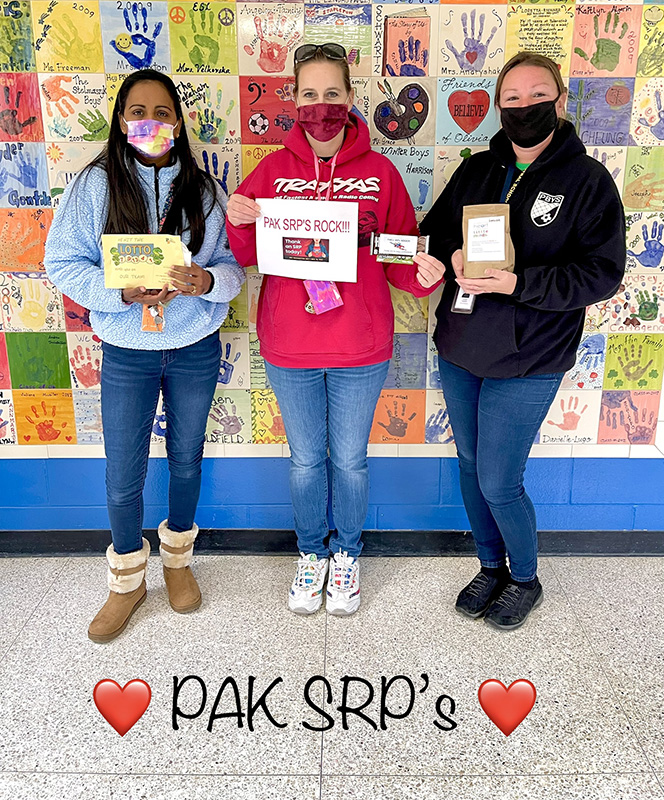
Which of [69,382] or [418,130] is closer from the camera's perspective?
[418,130]

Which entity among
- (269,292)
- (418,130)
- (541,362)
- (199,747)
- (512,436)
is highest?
(418,130)

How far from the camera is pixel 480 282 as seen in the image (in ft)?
6.65

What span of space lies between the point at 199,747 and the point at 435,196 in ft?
6.33

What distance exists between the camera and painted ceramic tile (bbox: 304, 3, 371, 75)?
2369 millimetres

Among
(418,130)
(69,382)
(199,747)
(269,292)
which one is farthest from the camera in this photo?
(69,382)

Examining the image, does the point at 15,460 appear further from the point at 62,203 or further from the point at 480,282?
the point at 480,282

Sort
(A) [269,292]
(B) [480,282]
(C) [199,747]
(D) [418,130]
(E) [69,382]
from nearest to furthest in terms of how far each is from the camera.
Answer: (C) [199,747], (B) [480,282], (A) [269,292], (D) [418,130], (E) [69,382]

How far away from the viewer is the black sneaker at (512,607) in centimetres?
230

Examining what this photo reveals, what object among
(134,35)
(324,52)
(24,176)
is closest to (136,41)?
(134,35)

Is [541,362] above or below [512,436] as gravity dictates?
above

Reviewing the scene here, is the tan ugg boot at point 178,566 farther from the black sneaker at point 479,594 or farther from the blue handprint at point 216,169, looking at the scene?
the blue handprint at point 216,169

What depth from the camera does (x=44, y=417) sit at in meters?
2.74

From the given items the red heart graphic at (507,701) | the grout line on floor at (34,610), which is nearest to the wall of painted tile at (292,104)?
the grout line on floor at (34,610)

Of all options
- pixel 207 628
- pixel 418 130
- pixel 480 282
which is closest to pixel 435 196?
pixel 418 130
